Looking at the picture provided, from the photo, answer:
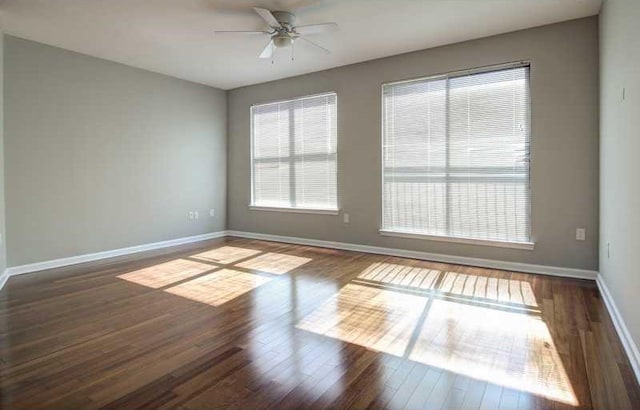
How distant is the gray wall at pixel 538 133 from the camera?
146 inches

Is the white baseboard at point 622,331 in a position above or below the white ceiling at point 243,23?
below

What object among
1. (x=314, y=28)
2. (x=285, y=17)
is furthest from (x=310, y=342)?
(x=285, y=17)

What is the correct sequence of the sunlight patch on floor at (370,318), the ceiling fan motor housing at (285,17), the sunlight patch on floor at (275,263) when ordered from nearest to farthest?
the sunlight patch on floor at (370,318) < the ceiling fan motor housing at (285,17) < the sunlight patch on floor at (275,263)

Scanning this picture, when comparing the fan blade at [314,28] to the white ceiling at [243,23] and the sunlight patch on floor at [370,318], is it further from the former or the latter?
the sunlight patch on floor at [370,318]

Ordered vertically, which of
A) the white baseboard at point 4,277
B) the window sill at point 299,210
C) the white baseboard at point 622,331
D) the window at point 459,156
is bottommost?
the white baseboard at point 622,331

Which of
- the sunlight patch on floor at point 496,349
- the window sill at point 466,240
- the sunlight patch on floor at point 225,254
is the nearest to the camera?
the sunlight patch on floor at point 496,349

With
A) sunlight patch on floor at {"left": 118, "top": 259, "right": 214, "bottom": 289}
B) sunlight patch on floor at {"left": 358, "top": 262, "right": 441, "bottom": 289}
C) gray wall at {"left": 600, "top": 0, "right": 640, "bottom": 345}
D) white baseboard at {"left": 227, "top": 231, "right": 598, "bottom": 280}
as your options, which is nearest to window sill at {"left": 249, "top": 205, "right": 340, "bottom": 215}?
white baseboard at {"left": 227, "top": 231, "right": 598, "bottom": 280}

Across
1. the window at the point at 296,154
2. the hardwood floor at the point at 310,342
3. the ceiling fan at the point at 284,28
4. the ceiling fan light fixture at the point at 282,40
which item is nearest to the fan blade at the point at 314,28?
the ceiling fan at the point at 284,28

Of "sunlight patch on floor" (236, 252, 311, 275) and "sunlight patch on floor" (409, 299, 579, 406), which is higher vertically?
"sunlight patch on floor" (236, 252, 311, 275)

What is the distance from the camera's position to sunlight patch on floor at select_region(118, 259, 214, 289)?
12.4ft

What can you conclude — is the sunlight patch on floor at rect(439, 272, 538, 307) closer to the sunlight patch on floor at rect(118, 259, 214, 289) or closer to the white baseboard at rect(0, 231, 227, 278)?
the sunlight patch on floor at rect(118, 259, 214, 289)

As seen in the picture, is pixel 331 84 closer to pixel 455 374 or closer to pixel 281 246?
pixel 281 246

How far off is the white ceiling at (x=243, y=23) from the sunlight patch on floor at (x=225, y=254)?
102 inches

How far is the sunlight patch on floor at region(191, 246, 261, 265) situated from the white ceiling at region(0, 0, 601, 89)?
2592 millimetres
